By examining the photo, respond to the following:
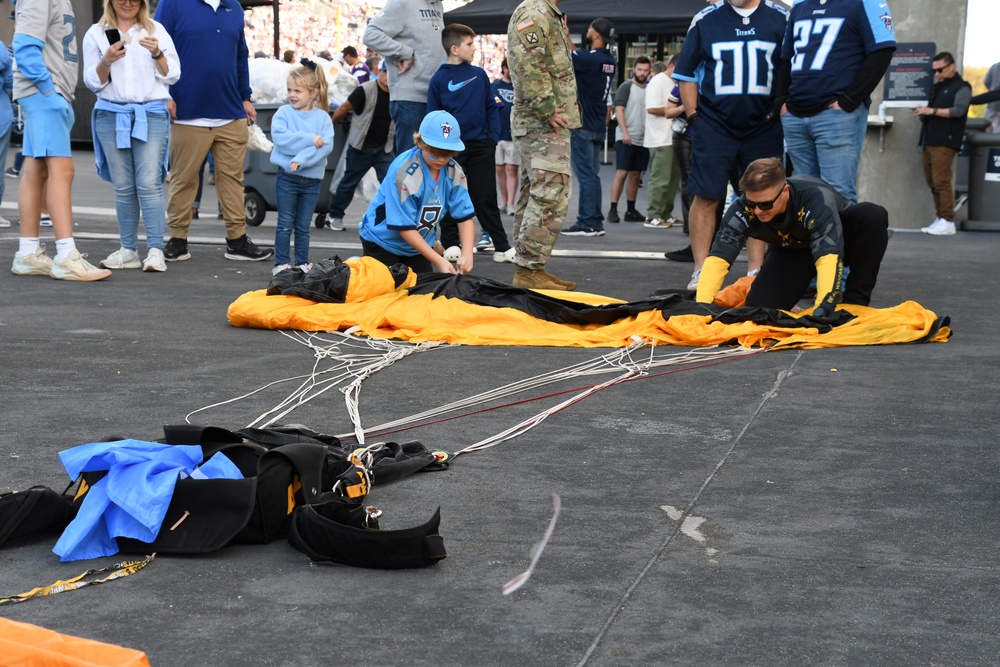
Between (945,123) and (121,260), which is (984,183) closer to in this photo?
(945,123)

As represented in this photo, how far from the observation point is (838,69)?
6.93 metres

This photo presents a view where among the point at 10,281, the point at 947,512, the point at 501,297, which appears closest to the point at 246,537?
the point at 947,512

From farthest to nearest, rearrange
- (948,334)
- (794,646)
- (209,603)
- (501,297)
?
(501,297)
(948,334)
(209,603)
(794,646)

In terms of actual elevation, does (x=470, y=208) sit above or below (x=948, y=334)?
above

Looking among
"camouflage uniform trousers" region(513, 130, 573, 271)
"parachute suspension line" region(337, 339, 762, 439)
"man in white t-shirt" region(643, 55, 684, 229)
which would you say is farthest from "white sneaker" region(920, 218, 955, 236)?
"parachute suspension line" region(337, 339, 762, 439)

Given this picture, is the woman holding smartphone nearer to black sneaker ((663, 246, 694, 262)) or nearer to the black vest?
black sneaker ((663, 246, 694, 262))

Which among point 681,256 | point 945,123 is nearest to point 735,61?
point 681,256

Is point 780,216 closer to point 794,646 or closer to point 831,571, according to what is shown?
point 831,571

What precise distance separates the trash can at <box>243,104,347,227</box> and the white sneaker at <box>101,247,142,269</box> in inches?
123

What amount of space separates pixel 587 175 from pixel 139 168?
4297 mm

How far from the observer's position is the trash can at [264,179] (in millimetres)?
10992

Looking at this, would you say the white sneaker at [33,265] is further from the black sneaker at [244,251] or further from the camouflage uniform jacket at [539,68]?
the camouflage uniform jacket at [539,68]

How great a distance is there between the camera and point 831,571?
276cm

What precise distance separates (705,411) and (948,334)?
2003 mm
